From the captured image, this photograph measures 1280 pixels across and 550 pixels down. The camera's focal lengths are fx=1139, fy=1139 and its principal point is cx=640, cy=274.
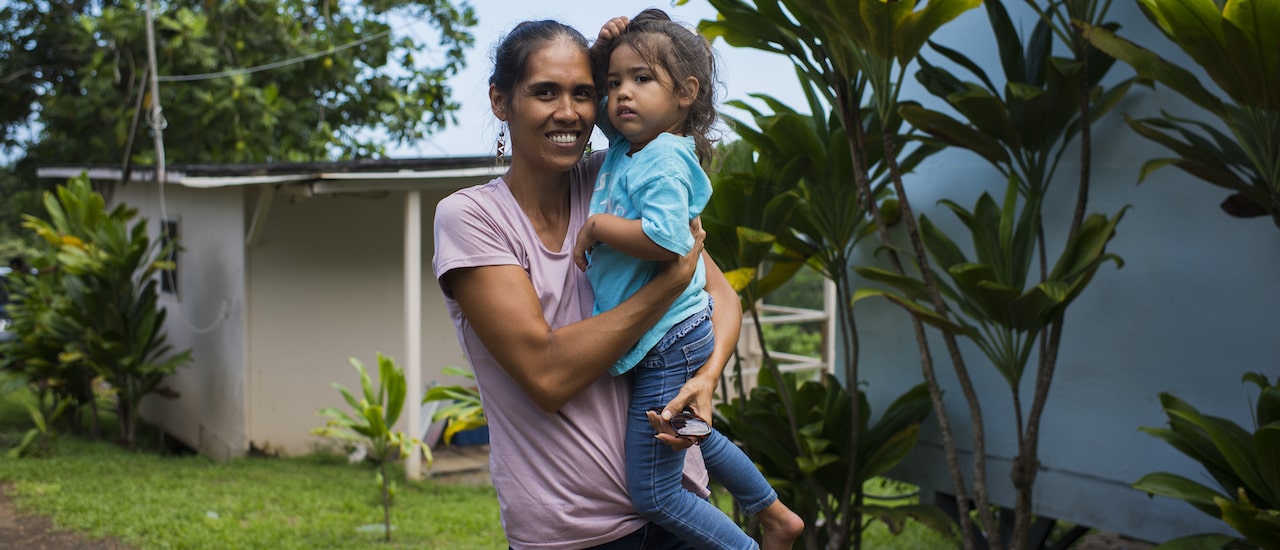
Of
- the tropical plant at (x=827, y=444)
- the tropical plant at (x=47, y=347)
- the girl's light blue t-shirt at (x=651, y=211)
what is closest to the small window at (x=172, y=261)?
the tropical plant at (x=47, y=347)

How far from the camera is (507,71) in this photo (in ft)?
6.24

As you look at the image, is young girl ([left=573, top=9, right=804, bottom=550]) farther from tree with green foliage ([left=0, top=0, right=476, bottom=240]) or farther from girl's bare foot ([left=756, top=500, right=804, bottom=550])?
tree with green foliage ([left=0, top=0, right=476, bottom=240])

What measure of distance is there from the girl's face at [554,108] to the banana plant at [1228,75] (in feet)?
5.76

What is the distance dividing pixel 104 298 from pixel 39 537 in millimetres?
3250

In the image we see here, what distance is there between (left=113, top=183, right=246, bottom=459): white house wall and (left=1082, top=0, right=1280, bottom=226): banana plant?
23.7 ft

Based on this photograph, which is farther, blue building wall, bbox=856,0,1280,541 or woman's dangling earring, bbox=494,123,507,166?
blue building wall, bbox=856,0,1280,541

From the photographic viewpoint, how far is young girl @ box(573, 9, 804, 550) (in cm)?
183

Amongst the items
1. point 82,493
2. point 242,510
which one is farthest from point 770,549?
point 82,493

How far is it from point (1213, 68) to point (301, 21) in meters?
13.0

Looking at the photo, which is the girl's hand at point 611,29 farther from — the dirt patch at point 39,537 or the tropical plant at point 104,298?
the tropical plant at point 104,298

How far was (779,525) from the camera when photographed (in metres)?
2.12

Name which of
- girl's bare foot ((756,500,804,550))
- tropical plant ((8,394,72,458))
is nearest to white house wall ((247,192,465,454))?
tropical plant ((8,394,72,458))

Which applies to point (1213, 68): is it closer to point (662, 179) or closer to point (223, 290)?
point (662, 179)

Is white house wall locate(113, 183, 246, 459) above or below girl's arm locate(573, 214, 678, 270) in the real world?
below
